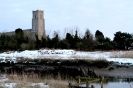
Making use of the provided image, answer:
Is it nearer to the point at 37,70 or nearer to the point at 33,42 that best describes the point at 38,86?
the point at 37,70

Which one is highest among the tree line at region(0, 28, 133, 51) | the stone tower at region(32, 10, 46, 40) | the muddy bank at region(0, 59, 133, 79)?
the stone tower at region(32, 10, 46, 40)

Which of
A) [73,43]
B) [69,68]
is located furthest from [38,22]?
[69,68]

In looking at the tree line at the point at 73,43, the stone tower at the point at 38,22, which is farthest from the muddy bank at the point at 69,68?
the stone tower at the point at 38,22

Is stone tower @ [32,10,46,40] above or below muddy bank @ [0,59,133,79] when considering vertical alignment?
above

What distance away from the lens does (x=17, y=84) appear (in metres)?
20.0

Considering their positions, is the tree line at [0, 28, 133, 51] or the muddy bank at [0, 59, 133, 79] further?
the tree line at [0, 28, 133, 51]

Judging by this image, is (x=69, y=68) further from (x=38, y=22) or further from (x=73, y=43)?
(x=38, y=22)

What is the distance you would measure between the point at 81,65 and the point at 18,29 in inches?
1571

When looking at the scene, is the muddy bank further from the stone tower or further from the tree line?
the stone tower

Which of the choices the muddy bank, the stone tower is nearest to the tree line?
the muddy bank

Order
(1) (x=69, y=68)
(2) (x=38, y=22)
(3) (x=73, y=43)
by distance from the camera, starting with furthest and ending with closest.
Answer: (2) (x=38, y=22) < (3) (x=73, y=43) < (1) (x=69, y=68)

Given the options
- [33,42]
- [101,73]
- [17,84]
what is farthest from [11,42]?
[17,84]

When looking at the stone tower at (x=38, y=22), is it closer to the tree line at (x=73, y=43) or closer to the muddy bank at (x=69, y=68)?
the tree line at (x=73, y=43)

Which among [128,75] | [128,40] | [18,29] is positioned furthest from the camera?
[18,29]
